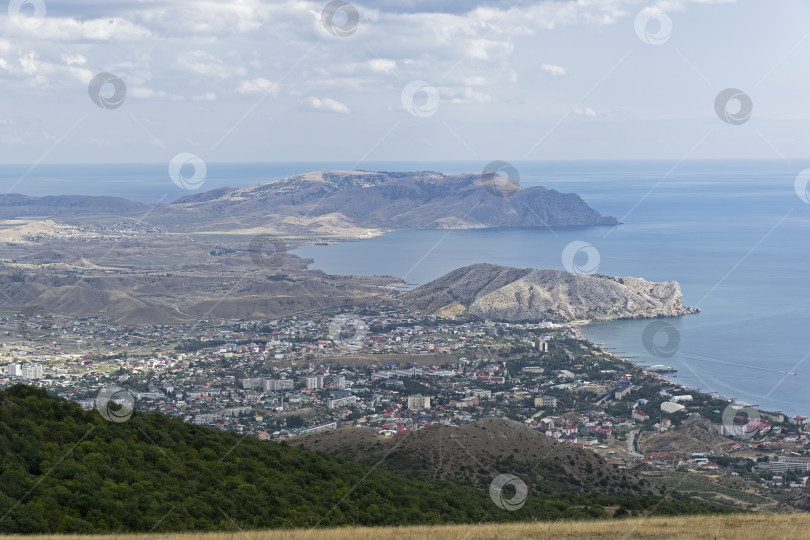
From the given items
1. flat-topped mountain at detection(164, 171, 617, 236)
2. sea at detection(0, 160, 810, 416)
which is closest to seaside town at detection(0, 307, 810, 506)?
sea at detection(0, 160, 810, 416)

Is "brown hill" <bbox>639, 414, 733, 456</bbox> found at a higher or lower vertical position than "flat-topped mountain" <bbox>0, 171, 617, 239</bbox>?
lower

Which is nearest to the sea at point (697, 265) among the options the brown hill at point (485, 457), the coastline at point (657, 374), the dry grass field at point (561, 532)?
the coastline at point (657, 374)

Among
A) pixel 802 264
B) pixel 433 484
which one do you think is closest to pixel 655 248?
pixel 802 264

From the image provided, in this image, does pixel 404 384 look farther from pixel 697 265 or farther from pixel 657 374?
pixel 697 265

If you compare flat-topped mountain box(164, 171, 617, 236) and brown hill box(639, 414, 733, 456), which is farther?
flat-topped mountain box(164, 171, 617, 236)

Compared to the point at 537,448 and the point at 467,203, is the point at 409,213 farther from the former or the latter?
the point at 537,448

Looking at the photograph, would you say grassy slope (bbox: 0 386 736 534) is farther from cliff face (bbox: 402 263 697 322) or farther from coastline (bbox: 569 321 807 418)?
cliff face (bbox: 402 263 697 322)
